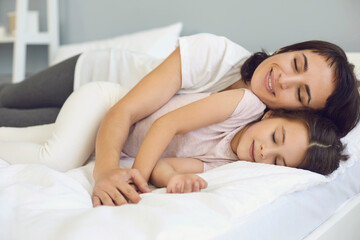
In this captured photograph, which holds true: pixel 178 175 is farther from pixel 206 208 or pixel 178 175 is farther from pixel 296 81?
pixel 296 81

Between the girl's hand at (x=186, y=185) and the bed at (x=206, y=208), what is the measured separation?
0.02 m

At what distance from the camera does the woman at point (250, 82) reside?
951 mm

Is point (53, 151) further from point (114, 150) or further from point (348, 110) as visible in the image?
point (348, 110)

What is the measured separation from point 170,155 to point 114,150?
7.8 inches

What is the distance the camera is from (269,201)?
0.68 m

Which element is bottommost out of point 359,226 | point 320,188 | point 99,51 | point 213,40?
point 359,226

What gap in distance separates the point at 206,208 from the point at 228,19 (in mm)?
1385

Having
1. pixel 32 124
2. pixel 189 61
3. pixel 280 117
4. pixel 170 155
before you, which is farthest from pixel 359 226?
pixel 32 124

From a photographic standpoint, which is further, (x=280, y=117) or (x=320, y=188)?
(x=280, y=117)

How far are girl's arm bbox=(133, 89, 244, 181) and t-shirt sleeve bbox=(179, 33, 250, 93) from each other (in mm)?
164

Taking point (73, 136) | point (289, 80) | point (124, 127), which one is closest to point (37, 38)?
point (73, 136)

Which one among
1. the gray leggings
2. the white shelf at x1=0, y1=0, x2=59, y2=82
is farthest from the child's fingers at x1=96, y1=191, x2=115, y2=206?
the white shelf at x1=0, y1=0, x2=59, y2=82

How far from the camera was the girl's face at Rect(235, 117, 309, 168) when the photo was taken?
93 cm

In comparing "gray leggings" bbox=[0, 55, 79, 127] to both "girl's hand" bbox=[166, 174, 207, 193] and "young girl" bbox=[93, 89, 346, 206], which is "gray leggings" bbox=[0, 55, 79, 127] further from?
"girl's hand" bbox=[166, 174, 207, 193]
